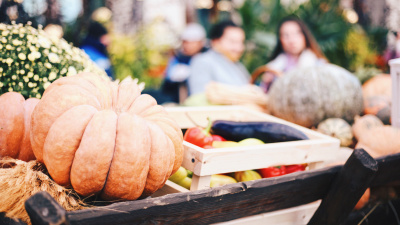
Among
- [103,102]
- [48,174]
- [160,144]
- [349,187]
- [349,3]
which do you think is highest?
A: [349,3]

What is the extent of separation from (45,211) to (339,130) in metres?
2.13

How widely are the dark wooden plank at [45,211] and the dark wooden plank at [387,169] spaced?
166 cm

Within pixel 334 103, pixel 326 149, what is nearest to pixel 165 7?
pixel 334 103

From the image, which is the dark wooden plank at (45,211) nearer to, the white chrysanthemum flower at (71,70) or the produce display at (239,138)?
the produce display at (239,138)

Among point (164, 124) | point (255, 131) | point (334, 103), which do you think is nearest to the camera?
point (164, 124)

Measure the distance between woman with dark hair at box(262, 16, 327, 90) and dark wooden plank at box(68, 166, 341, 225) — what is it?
310cm

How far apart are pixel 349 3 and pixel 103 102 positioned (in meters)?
10.5

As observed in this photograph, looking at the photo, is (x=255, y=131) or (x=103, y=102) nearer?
(x=103, y=102)

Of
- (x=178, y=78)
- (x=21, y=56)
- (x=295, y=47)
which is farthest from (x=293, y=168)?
(x=178, y=78)

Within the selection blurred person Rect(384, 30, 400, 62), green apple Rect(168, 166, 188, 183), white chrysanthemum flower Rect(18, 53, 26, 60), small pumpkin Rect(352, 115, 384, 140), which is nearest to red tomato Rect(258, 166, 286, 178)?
green apple Rect(168, 166, 188, 183)

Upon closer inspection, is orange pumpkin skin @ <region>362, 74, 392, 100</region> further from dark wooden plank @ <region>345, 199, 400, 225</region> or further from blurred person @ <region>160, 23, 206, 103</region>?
blurred person @ <region>160, 23, 206, 103</region>

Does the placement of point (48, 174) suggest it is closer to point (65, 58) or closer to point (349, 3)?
point (65, 58)

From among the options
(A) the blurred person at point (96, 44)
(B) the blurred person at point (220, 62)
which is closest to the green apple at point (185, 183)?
(B) the blurred person at point (220, 62)

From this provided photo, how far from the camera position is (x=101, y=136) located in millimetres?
1261
